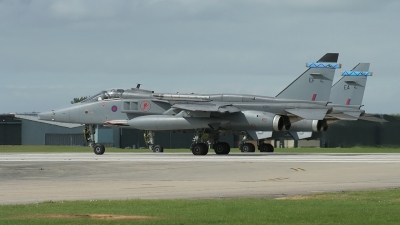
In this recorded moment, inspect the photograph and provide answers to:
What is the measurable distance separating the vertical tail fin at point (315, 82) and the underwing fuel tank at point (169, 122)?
4.31 meters

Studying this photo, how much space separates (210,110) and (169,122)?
246cm

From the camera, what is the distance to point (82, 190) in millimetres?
17484

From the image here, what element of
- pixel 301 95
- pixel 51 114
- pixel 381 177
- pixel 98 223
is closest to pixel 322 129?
pixel 301 95

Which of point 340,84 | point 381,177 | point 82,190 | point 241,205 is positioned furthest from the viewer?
point 340,84

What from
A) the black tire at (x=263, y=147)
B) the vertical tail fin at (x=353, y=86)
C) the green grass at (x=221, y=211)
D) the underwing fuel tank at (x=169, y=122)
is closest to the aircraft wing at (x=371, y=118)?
the vertical tail fin at (x=353, y=86)

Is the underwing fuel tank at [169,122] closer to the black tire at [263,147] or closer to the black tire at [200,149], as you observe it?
the black tire at [200,149]

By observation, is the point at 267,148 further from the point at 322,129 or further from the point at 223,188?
the point at 223,188

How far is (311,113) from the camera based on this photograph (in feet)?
122

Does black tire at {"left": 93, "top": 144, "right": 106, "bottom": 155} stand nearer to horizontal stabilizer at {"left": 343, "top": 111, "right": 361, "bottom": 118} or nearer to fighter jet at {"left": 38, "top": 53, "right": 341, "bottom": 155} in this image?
fighter jet at {"left": 38, "top": 53, "right": 341, "bottom": 155}

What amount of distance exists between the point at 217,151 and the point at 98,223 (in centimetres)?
3049

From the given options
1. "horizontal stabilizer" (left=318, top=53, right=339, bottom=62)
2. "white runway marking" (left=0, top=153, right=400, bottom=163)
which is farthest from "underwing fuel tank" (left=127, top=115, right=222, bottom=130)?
"horizontal stabilizer" (left=318, top=53, right=339, bottom=62)

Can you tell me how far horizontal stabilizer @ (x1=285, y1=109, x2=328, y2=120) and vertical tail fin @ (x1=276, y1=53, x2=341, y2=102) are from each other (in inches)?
88.5

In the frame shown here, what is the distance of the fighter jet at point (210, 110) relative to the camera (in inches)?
1513

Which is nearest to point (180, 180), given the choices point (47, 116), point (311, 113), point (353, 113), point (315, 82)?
point (311, 113)
